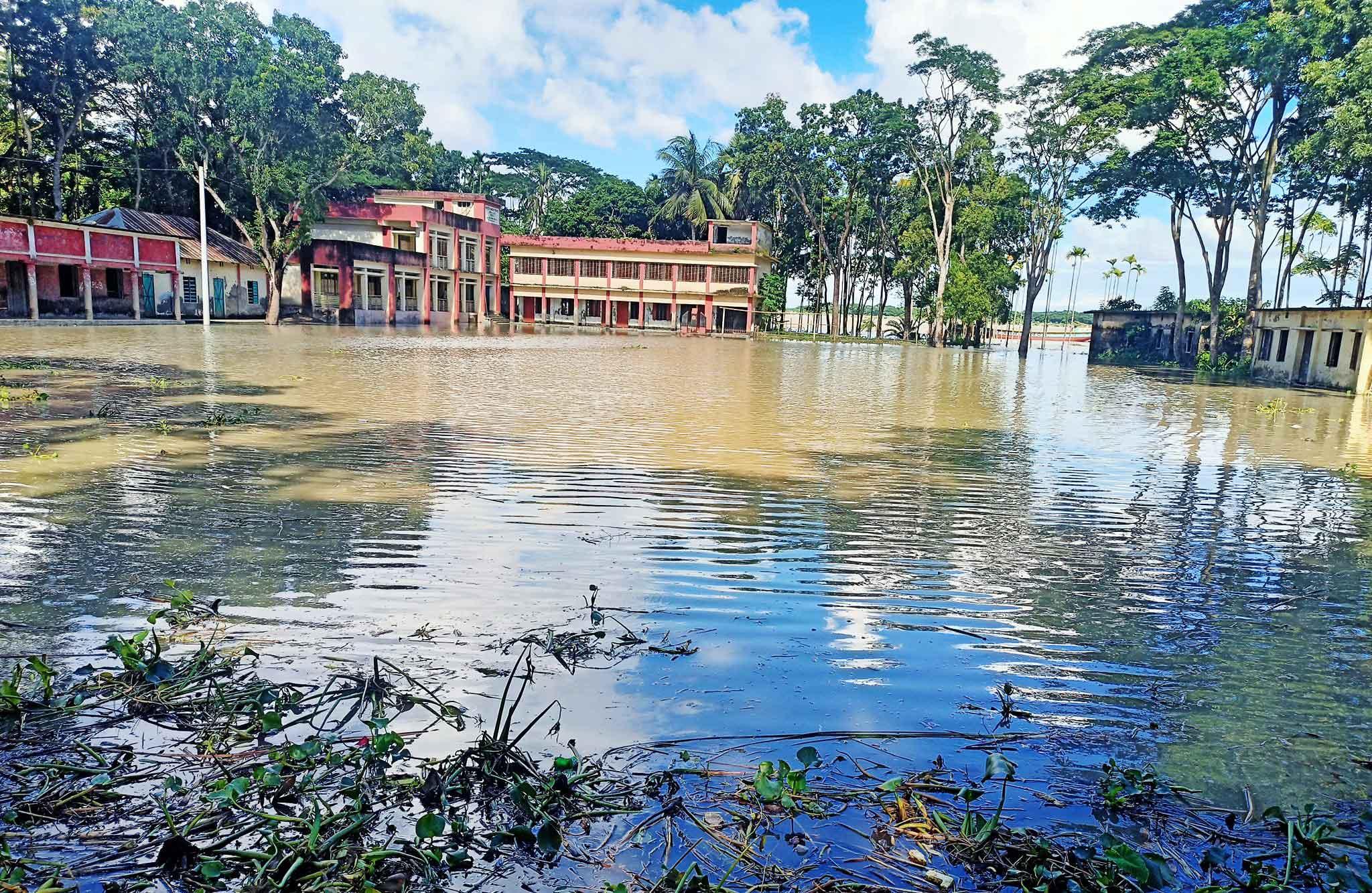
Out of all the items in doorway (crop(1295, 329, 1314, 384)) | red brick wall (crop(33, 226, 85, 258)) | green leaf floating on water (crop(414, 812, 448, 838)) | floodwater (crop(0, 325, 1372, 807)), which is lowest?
floodwater (crop(0, 325, 1372, 807))

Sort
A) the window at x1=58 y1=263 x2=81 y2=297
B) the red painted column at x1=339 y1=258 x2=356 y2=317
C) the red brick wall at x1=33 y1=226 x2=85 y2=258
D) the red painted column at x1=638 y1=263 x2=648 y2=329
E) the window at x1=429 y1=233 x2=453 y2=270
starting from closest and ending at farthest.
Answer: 1. the red brick wall at x1=33 y1=226 x2=85 y2=258
2. the window at x1=58 y1=263 x2=81 y2=297
3. the red painted column at x1=339 y1=258 x2=356 y2=317
4. the window at x1=429 y1=233 x2=453 y2=270
5. the red painted column at x1=638 y1=263 x2=648 y2=329

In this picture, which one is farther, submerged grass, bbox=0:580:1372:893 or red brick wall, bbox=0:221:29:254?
red brick wall, bbox=0:221:29:254

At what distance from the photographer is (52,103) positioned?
35.6 metres

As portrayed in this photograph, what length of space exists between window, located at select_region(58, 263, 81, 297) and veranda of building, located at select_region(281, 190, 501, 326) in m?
10.2

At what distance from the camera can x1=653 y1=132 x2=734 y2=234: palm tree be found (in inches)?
2275

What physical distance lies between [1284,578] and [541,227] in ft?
217

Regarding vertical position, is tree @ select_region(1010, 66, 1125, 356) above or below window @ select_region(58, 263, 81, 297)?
above

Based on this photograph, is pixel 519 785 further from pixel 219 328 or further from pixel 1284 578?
pixel 219 328

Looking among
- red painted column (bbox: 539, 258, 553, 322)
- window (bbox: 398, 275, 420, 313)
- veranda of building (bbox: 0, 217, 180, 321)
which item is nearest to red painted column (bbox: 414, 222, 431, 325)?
window (bbox: 398, 275, 420, 313)

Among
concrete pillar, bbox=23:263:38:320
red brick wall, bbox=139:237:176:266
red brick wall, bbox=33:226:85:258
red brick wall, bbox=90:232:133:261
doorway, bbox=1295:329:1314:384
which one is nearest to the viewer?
doorway, bbox=1295:329:1314:384

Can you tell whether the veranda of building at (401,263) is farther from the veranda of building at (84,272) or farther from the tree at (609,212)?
the veranda of building at (84,272)

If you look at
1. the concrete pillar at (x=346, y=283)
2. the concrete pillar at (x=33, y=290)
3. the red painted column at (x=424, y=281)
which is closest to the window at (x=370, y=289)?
the concrete pillar at (x=346, y=283)

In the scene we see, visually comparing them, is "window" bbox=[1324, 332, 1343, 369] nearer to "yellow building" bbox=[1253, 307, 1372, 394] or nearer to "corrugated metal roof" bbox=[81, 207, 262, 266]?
"yellow building" bbox=[1253, 307, 1372, 394]

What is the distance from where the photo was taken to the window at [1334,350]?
25.7 meters
